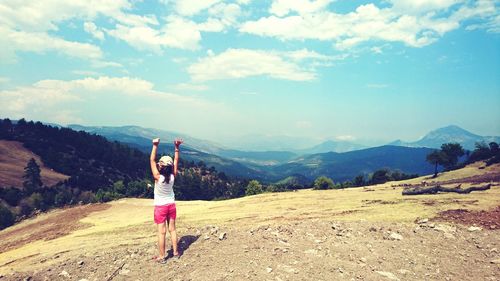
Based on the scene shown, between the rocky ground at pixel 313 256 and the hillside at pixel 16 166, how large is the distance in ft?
497

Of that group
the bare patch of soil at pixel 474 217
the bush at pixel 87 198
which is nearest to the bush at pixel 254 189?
the bush at pixel 87 198

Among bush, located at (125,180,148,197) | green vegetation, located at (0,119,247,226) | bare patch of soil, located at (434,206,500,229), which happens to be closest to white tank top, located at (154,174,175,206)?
bare patch of soil, located at (434,206,500,229)

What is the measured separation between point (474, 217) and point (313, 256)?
12282mm

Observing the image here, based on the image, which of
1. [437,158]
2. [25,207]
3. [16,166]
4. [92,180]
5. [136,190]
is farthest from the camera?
[16,166]

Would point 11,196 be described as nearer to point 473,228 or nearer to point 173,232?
point 173,232

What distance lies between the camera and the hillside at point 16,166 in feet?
486

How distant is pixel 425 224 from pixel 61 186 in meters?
148

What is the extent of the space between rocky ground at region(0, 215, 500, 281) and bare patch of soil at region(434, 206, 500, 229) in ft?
2.99

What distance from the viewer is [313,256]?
1450 centimetres

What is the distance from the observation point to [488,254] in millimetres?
15547

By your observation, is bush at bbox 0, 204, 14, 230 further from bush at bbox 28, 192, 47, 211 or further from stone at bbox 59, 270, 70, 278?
stone at bbox 59, 270, 70, 278

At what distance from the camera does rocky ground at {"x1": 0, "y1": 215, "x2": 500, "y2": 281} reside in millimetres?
13188

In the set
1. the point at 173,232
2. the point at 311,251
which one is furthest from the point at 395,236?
the point at 173,232

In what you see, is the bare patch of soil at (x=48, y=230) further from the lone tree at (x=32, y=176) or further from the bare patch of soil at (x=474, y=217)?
the lone tree at (x=32, y=176)
